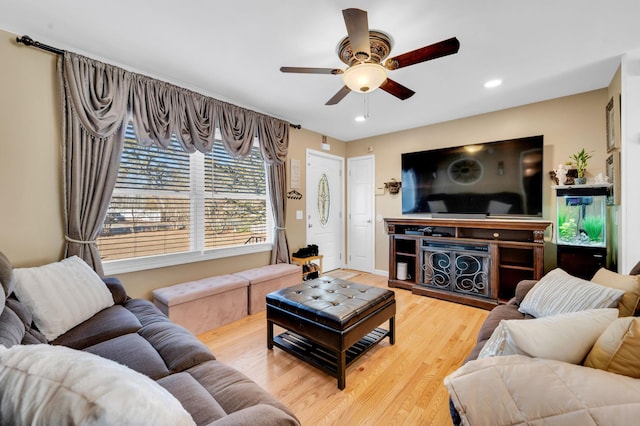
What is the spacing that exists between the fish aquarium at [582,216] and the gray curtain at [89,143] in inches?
176

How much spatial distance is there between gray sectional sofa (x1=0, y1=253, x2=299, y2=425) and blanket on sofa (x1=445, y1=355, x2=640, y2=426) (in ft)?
2.02

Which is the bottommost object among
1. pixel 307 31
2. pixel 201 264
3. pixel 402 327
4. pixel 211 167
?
pixel 402 327

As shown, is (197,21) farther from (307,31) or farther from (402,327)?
(402,327)

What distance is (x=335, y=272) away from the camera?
501cm

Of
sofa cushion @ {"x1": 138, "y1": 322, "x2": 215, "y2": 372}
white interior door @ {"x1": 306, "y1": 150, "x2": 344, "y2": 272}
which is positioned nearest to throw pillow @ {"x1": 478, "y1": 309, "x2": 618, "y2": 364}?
sofa cushion @ {"x1": 138, "y1": 322, "x2": 215, "y2": 372}

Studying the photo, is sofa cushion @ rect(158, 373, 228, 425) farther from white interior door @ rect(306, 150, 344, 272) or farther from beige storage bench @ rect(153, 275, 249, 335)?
white interior door @ rect(306, 150, 344, 272)

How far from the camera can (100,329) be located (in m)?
1.64

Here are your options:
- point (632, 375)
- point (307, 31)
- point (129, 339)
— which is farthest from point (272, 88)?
point (632, 375)

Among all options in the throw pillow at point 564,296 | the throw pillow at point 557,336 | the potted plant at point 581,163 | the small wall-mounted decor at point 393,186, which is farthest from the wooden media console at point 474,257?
the throw pillow at point 557,336

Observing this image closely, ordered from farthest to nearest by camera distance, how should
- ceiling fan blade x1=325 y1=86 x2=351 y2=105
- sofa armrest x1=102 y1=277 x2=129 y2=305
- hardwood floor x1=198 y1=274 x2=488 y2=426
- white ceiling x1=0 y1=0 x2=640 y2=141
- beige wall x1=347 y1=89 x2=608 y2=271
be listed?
1. beige wall x1=347 y1=89 x2=608 y2=271
2. ceiling fan blade x1=325 y1=86 x2=351 y2=105
3. sofa armrest x1=102 y1=277 x2=129 y2=305
4. white ceiling x1=0 y1=0 x2=640 y2=141
5. hardwood floor x1=198 y1=274 x2=488 y2=426

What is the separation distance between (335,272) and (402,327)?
2.31 meters

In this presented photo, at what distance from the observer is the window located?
259 cm

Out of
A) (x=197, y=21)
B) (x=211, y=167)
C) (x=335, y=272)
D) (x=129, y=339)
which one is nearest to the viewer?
(x=129, y=339)

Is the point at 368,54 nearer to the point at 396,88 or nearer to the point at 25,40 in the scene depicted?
the point at 396,88
